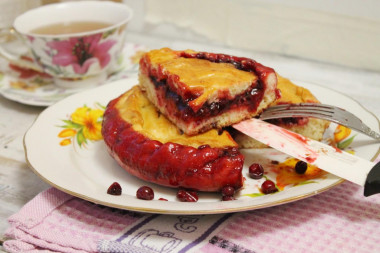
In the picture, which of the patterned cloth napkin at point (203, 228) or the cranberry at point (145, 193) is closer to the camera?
the patterned cloth napkin at point (203, 228)

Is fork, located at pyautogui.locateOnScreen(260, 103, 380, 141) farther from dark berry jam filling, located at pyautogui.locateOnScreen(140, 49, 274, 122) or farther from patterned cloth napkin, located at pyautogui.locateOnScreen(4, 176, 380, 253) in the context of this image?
patterned cloth napkin, located at pyautogui.locateOnScreen(4, 176, 380, 253)

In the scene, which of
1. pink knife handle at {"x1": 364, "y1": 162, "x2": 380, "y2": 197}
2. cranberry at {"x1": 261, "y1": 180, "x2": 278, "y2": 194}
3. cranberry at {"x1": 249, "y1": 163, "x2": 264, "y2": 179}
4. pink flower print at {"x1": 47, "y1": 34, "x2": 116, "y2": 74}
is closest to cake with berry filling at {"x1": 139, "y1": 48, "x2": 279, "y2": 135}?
cranberry at {"x1": 249, "y1": 163, "x2": 264, "y2": 179}

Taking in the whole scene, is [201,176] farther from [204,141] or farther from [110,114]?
[110,114]

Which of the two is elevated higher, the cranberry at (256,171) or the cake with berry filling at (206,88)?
the cake with berry filling at (206,88)

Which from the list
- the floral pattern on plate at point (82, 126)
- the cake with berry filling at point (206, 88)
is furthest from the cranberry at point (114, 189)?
the floral pattern on plate at point (82, 126)

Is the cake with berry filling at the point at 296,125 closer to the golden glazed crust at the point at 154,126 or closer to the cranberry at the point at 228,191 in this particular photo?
the golden glazed crust at the point at 154,126

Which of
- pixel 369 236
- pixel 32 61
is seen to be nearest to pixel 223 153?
pixel 369 236
